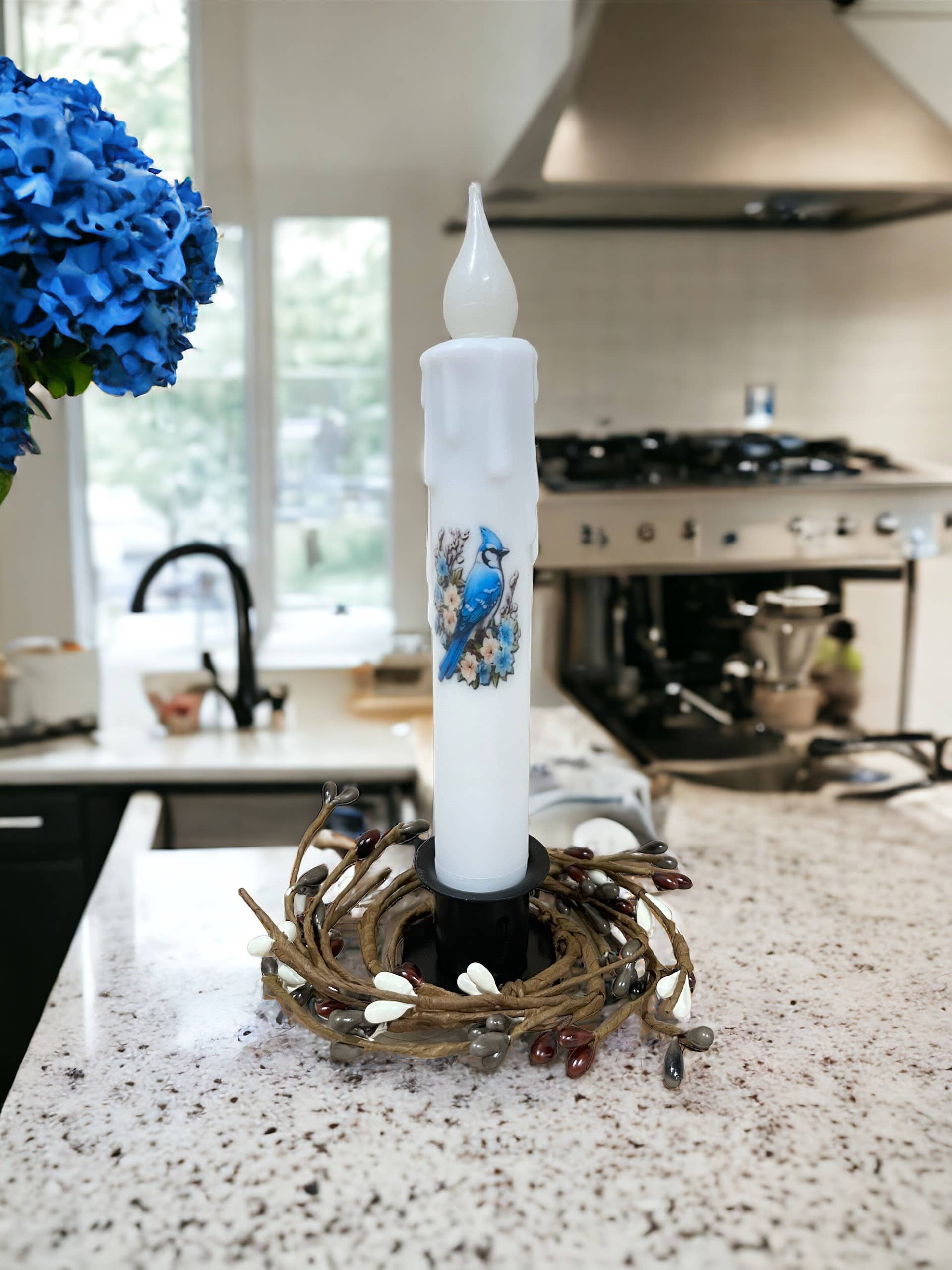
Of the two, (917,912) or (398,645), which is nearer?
(917,912)

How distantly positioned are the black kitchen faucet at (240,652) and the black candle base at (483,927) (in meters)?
1.21

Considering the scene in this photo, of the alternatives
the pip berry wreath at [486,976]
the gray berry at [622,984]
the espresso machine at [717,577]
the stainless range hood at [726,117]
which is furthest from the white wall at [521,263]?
the gray berry at [622,984]

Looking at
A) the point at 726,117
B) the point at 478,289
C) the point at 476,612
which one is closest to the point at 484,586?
the point at 476,612

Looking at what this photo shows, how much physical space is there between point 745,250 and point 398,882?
2606 mm

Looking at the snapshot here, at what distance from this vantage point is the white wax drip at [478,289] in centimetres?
60

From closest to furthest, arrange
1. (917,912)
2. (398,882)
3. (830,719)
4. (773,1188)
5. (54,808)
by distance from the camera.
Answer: (773,1188) < (398,882) < (917,912) < (54,808) < (830,719)

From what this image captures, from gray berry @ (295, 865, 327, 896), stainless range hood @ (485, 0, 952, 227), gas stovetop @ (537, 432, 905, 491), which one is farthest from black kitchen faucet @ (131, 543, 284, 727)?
gray berry @ (295, 865, 327, 896)

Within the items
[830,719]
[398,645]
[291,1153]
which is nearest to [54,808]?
[398,645]

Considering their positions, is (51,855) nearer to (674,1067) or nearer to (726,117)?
(674,1067)

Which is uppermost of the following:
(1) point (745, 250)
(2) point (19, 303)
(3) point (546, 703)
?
(1) point (745, 250)

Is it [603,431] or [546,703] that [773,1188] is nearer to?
[546,703]

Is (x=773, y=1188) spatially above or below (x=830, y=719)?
above

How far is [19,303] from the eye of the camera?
55 cm

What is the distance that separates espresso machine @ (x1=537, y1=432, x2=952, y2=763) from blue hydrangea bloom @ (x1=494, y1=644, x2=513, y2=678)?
1.47 meters
